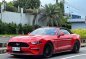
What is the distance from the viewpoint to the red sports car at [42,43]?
13.7 metres

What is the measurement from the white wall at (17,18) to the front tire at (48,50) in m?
35.1

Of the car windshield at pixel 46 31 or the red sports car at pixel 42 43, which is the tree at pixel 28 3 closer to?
the red sports car at pixel 42 43

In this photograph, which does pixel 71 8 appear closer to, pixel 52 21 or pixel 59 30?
pixel 52 21

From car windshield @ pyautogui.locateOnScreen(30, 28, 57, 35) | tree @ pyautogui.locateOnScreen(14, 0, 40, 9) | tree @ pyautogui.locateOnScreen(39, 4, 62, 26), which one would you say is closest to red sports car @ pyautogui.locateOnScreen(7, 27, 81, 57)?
car windshield @ pyautogui.locateOnScreen(30, 28, 57, 35)

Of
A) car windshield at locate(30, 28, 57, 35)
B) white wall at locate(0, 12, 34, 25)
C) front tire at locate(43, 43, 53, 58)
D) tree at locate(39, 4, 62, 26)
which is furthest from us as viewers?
tree at locate(39, 4, 62, 26)

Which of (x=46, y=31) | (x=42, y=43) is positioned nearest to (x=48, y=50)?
(x=42, y=43)

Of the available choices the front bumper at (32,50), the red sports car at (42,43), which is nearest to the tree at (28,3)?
the red sports car at (42,43)

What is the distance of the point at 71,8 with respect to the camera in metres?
63.3

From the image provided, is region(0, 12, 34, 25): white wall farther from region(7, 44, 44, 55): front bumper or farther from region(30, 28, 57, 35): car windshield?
region(7, 44, 44, 55): front bumper

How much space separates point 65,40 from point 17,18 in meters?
36.0

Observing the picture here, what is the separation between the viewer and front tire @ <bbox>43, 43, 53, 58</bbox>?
46.8 ft

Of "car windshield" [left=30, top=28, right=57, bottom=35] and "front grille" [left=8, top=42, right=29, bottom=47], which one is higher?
"car windshield" [left=30, top=28, right=57, bottom=35]

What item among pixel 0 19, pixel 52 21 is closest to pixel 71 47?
pixel 0 19

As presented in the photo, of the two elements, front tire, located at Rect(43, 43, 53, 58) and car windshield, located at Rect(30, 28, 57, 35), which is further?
car windshield, located at Rect(30, 28, 57, 35)
